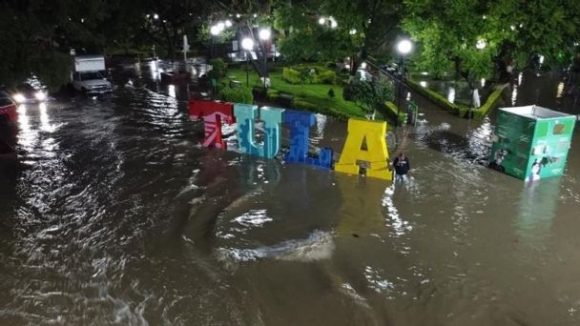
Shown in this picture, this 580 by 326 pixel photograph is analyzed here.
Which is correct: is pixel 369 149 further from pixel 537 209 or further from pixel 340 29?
pixel 340 29

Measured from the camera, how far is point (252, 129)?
16.3 meters

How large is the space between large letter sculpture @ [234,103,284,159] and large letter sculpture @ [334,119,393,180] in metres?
2.58

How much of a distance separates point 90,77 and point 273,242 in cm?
2378

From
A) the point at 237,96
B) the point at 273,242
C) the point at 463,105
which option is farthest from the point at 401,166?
the point at 463,105

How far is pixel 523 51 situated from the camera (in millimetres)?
21750

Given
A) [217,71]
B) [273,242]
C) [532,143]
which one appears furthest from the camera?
[217,71]

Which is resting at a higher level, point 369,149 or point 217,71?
point 217,71

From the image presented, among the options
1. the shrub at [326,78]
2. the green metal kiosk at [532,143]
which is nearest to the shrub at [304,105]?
the shrub at [326,78]

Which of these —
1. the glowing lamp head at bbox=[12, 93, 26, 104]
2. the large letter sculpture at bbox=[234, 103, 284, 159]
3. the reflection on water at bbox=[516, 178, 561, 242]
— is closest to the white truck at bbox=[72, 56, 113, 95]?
Result: the glowing lamp head at bbox=[12, 93, 26, 104]

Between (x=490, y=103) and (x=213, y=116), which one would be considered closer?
(x=213, y=116)

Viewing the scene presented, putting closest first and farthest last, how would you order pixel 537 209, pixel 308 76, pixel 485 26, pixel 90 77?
pixel 537 209, pixel 485 26, pixel 90 77, pixel 308 76

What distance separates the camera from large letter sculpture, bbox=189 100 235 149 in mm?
16531

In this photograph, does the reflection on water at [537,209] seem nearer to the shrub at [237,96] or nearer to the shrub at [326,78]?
the shrub at [237,96]

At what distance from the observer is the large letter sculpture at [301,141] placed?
15.1m
